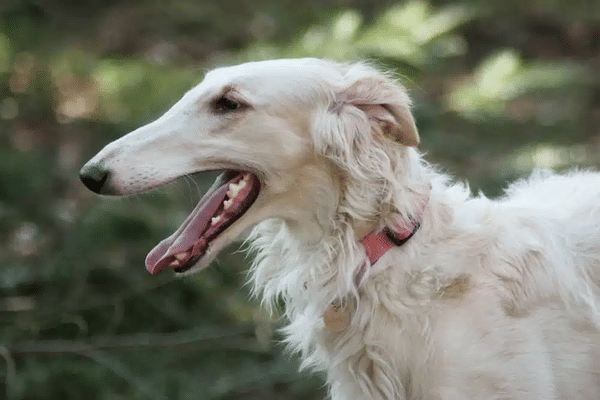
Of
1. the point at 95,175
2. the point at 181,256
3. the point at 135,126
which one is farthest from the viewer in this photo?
the point at 135,126

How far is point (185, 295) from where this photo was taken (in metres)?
5.53

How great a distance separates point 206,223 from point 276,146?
1.24 feet

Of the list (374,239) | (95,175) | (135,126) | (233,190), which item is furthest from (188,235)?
(135,126)

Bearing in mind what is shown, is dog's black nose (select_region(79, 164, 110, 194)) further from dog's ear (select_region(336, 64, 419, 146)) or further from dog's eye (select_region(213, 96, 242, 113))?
dog's ear (select_region(336, 64, 419, 146))

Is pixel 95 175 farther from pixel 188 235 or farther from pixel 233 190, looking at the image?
pixel 233 190

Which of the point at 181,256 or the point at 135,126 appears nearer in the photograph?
the point at 181,256

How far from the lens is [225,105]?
311cm

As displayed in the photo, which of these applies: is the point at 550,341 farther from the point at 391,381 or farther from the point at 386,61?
the point at 386,61

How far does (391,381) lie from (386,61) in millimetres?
3769

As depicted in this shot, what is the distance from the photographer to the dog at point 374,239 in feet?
9.66

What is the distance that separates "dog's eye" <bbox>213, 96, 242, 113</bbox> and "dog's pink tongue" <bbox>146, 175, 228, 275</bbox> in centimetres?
29

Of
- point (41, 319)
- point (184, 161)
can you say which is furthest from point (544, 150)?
point (184, 161)

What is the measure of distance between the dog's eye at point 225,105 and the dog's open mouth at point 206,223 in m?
0.24

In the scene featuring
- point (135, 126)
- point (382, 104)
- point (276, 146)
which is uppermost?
point (382, 104)
